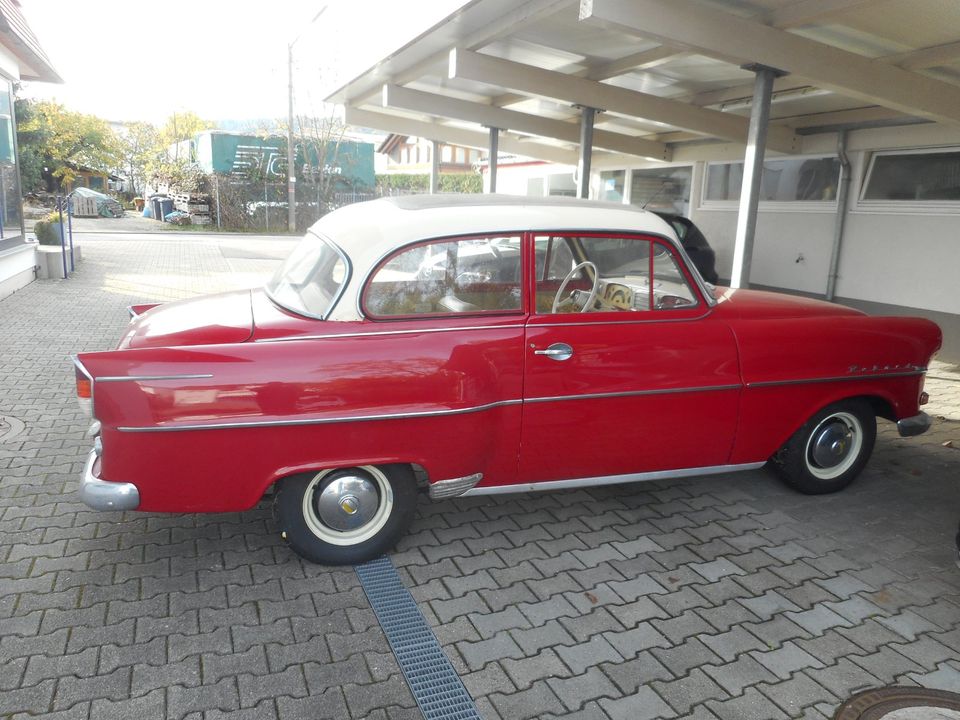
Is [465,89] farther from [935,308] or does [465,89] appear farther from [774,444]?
[774,444]

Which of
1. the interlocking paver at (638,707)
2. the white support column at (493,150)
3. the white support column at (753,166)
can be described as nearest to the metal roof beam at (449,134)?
the white support column at (493,150)

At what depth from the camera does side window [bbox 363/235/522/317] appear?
3.54 metres

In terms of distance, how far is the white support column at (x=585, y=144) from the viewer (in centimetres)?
1039

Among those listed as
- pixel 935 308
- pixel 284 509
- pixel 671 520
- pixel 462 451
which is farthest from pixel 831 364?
pixel 935 308

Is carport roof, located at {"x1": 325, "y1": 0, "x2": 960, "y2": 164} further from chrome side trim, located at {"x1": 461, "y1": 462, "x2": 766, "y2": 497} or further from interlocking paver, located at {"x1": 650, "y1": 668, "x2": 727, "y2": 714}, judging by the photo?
interlocking paver, located at {"x1": 650, "y1": 668, "x2": 727, "y2": 714}

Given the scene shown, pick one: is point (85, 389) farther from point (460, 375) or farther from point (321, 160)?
point (321, 160)

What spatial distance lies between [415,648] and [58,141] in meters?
37.8

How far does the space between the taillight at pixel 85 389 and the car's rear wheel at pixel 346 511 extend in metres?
0.89

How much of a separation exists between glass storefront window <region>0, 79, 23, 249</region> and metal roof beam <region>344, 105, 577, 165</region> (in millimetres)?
5753

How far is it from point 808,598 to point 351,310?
100 inches

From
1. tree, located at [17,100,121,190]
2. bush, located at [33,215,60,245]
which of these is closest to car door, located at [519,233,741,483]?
bush, located at [33,215,60,245]

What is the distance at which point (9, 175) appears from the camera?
12484mm

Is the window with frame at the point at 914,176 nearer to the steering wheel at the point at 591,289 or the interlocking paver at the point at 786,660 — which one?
the steering wheel at the point at 591,289

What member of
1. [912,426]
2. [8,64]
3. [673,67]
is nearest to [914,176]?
[673,67]
